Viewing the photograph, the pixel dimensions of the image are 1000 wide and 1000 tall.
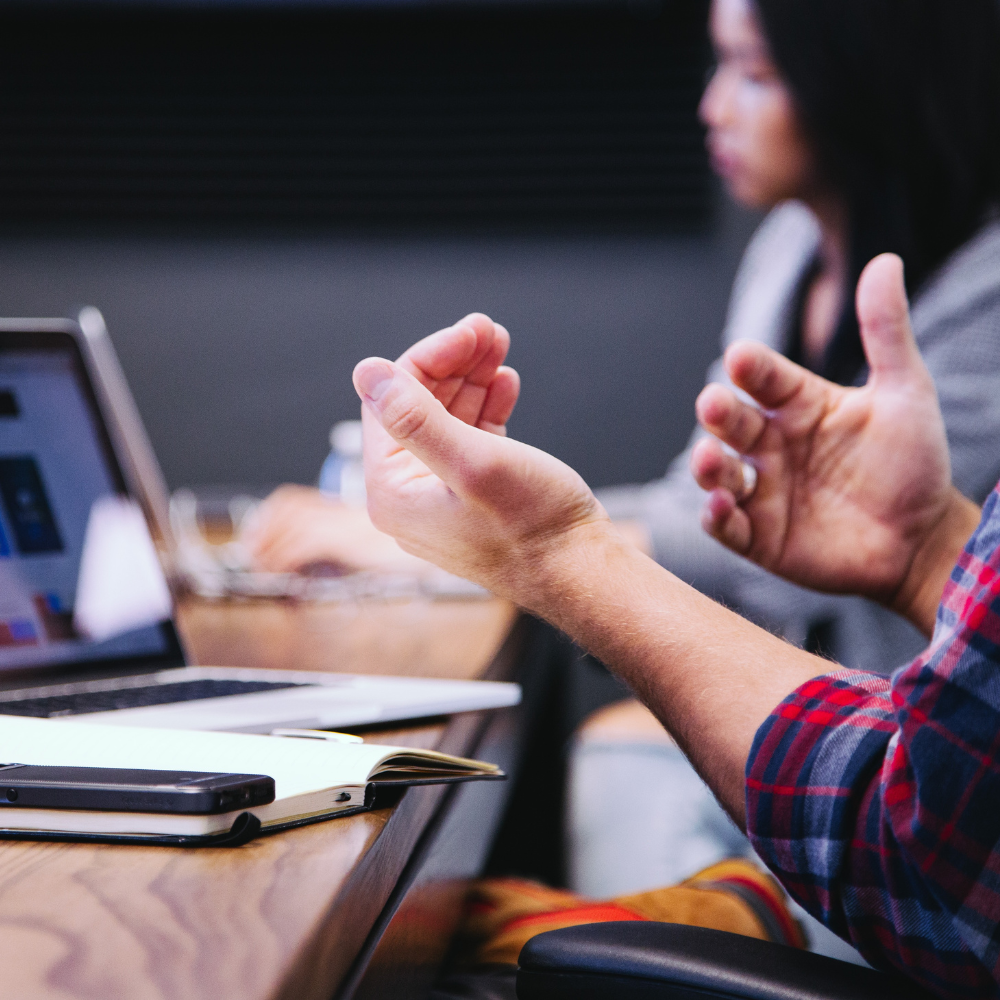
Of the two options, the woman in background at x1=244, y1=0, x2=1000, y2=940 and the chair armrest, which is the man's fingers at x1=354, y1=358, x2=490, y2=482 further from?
the woman in background at x1=244, y1=0, x2=1000, y2=940

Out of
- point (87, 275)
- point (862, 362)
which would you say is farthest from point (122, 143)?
point (862, 362)

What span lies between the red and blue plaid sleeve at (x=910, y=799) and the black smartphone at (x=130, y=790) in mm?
Answer: 280

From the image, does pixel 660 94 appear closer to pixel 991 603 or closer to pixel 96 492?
pixel 96 492

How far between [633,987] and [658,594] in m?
0.23

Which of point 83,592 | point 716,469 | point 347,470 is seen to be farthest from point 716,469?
point 347,470

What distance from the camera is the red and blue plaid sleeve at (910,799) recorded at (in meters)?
0.51

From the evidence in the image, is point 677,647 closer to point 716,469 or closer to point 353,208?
point 716,469

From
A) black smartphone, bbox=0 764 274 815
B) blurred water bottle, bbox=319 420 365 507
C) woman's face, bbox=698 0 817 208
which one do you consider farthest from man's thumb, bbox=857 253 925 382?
blurred water bottle, bbox=319 420 365 507

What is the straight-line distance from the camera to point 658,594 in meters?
0.67

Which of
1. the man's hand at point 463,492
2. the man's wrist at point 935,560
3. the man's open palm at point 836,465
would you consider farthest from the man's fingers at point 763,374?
the man's hand at point 463,492

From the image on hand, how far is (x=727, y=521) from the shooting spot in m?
0.94

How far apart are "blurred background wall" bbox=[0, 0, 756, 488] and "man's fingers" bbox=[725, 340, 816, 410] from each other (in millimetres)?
1725

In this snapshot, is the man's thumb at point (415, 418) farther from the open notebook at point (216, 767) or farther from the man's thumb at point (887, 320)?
the man's thumb at point (887, 320)

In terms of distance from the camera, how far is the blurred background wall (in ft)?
8.51
